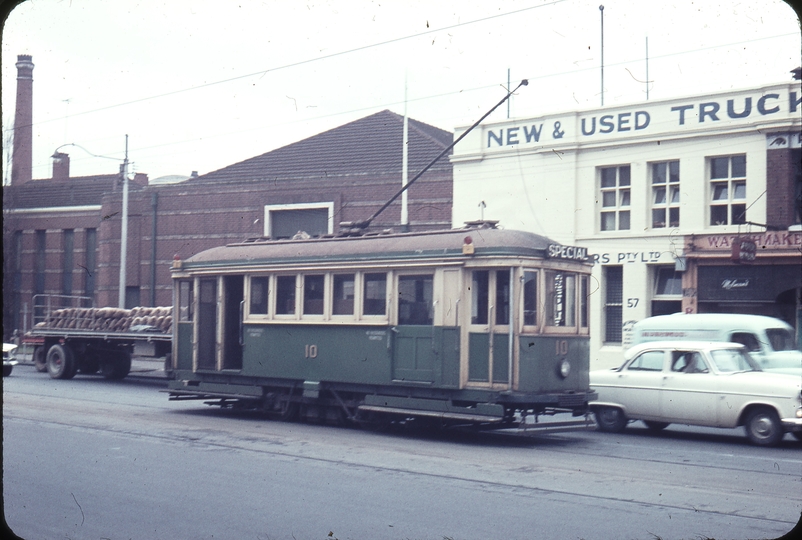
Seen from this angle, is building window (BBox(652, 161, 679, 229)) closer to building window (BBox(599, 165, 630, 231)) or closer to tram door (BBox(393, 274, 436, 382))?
building window (BBox(599, 165, 630, 231))

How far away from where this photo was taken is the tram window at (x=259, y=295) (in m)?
A: 15.2

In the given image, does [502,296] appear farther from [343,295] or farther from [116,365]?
[116,365]

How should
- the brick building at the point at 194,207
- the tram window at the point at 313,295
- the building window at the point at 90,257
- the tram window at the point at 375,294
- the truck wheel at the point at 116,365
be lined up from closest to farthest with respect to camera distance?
the tram window at the point at 375,294
the tram window at the point at 313,295
the truck wheel at the point at 116,365
the brick building at the point at 194,207
the building window at the point at 90,257

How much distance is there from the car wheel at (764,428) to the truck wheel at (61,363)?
58.0 ft

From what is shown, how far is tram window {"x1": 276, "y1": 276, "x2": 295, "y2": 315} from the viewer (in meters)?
14.8

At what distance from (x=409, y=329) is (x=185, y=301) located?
5232mm

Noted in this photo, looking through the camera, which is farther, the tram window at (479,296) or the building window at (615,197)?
the building window at (615,197)

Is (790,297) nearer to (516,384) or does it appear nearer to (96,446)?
(516,384)

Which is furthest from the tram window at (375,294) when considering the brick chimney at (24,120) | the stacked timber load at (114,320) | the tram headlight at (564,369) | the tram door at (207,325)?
the brick chimney at (24,120)

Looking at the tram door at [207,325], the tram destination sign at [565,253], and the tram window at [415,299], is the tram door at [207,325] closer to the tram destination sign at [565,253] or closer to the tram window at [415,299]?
the tram window at [415,299]

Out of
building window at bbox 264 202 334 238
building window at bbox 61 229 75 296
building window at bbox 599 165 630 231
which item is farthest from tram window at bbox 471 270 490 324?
building window at bbox 61 229 75 296

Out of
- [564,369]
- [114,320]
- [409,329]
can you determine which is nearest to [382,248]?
[409,329]

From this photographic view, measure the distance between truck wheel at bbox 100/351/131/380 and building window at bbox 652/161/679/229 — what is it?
14.4 m

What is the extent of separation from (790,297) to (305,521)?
17667mm
